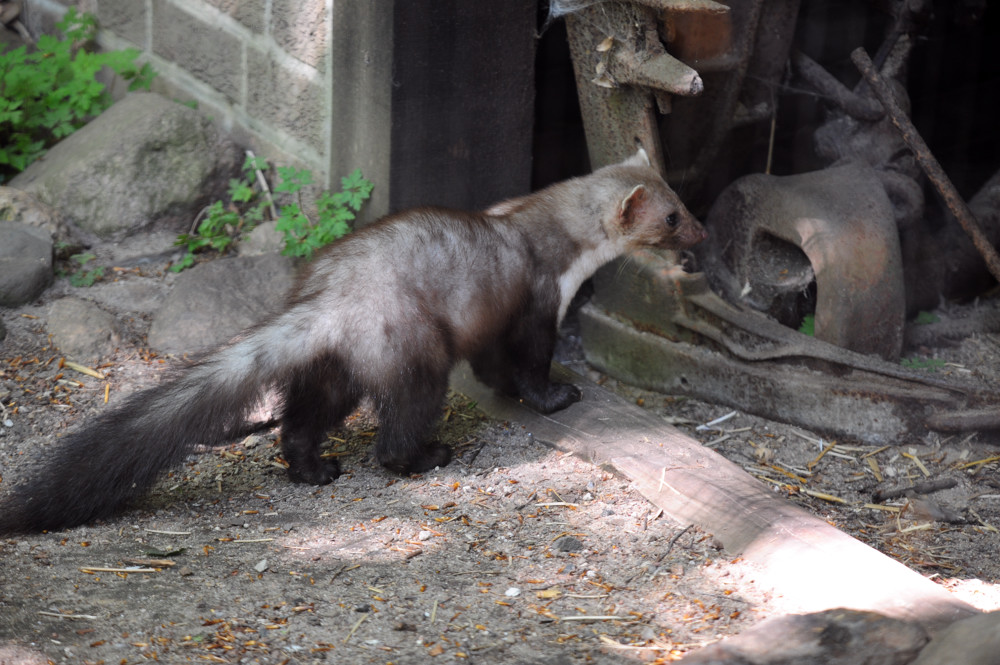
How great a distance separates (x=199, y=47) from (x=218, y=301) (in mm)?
1873

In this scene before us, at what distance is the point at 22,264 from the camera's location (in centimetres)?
552

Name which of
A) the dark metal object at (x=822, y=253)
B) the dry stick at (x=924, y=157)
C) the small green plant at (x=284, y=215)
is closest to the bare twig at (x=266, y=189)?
the small green plant at (x=284, y=215)

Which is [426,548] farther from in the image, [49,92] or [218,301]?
[49,92]

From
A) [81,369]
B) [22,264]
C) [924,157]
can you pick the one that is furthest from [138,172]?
[924,157]

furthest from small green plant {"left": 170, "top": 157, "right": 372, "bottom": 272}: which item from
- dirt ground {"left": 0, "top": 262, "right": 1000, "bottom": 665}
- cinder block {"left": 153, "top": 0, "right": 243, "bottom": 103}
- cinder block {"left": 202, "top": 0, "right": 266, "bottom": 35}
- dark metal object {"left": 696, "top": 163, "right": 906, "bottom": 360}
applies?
dark metal object {"left": 696, "top": 163, "right": 906, "bottom": 360}

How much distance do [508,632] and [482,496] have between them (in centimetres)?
111

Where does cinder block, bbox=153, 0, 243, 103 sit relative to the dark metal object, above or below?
above

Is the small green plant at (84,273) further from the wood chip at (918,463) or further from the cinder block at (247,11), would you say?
the wood chip at (918,463)

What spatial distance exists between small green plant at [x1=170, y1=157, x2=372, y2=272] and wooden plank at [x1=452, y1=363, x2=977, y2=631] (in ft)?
3.52

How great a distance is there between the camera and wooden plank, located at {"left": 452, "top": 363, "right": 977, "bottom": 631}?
10.5ft

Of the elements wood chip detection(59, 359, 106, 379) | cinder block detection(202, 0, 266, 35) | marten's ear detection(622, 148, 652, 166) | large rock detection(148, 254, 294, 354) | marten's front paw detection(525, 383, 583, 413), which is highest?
cinder block detection(202, 0, 266, 35)

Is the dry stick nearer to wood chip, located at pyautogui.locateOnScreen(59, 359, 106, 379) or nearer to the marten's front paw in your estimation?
the marten's front paw

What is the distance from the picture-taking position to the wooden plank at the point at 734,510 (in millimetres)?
3193

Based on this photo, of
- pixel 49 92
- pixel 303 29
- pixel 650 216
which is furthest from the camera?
pixel 49 92
